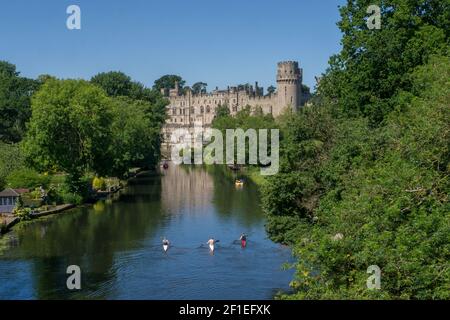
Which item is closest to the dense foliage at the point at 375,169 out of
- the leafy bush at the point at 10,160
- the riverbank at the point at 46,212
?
the riverbank at the point at 46,212

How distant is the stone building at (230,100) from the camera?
10731 centimetres

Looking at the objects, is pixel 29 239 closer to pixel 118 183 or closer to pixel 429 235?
pixel 429 235

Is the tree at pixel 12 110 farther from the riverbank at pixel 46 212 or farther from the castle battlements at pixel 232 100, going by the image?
the castle battlements at pixel 232 100

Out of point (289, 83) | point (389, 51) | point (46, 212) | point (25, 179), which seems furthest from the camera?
point (289, 83)

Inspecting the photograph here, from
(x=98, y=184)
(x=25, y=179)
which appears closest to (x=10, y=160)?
(x=25, y=179)

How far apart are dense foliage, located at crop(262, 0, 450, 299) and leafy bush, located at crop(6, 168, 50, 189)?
2258 cm

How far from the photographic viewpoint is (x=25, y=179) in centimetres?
4619

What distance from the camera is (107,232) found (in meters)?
35.2

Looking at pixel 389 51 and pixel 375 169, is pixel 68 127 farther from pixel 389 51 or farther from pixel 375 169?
pixel 375 169

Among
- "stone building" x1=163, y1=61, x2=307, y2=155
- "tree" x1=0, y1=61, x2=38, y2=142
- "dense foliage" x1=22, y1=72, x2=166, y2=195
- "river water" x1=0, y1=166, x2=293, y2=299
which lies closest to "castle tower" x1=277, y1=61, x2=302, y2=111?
"stone building" x1=163, y1=61, x2=307, y2=155

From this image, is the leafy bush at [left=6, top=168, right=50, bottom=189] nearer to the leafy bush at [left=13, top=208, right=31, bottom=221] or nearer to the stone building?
the leafy bush at [left=13, top=208, right=31, bottom=221]

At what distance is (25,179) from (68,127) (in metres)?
5.29
